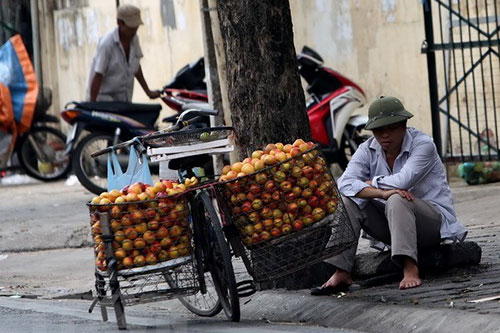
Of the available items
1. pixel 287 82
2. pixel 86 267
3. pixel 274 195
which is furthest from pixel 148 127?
pixel 274 195

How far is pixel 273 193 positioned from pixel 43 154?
955cm

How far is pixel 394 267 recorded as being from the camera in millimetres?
7246

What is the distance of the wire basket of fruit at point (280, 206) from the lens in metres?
6.43

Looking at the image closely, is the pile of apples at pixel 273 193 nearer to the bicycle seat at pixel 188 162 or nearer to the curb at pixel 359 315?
the bicycle seat at pixel 188 162

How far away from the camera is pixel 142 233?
6.39 metres

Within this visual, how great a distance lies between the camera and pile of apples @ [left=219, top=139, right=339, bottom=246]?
6426mm

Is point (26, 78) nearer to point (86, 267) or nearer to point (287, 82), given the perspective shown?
point (86, 267)

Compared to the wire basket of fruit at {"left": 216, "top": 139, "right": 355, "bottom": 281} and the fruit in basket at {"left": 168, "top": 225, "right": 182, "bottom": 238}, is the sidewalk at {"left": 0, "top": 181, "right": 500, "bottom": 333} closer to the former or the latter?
the wire basket of fruit at {"left": 216, "top": 139, "right": 355, "bottom": 281}

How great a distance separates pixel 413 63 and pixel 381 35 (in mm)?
470

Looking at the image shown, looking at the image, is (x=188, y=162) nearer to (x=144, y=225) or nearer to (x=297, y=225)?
(x=144, y=225)

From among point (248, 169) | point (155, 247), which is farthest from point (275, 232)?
point (155, 247)

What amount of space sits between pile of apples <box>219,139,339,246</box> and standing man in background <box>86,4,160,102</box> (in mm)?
6686

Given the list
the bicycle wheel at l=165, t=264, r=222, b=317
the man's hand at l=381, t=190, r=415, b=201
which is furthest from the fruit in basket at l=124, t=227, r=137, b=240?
the man's hand at l=381, t=190, r=415, b=201

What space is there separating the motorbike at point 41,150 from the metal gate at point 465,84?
16.7 feet
